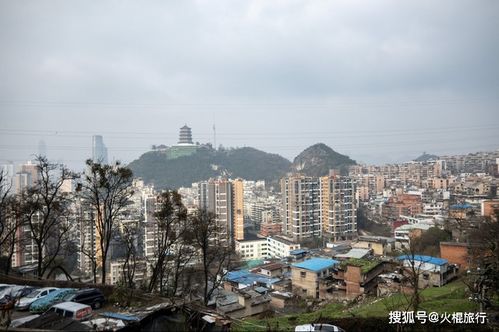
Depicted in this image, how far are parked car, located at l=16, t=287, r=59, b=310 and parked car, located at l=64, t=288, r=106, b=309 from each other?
0.64 m

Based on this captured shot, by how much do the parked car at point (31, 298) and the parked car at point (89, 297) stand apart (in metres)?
0.64

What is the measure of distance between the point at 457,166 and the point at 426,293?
72.4 metres

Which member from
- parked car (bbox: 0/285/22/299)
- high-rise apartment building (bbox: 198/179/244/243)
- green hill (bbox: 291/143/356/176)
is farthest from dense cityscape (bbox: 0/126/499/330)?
green hill (bbox: 291/143/356/176)

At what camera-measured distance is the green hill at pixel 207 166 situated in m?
88.3

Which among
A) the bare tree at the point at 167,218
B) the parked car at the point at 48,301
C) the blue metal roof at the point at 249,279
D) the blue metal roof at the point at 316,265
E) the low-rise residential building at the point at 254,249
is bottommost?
the low-rise residential building at the point at 254,249

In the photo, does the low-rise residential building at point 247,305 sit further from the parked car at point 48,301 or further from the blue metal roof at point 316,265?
the parked car at point 48,301

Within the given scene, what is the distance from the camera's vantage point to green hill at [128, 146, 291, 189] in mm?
88312

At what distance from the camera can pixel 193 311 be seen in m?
4.94

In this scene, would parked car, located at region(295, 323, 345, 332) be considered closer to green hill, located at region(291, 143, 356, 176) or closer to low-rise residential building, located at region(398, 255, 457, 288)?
low-rise residential building, located at region(398, 255, 457, 288)

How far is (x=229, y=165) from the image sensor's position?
100750 millimetres

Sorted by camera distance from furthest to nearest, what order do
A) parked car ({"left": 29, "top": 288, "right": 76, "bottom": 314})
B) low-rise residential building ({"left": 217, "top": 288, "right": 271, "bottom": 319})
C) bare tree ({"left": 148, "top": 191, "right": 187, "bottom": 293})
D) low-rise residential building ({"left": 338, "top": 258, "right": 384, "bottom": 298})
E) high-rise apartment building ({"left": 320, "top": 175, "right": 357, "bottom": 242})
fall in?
high-rise apartment building ({"left": 320, "top": 175, "right": 357, "bottom": 242}) → low-rise residential building ({"left": 338, "top": 258, "right": 384, "bottom": 298}) → low-rise residential building ({"left": 217, "top": 288, "right": 271, "bottom": 319}) → bare tree ({"left": 148, "top": 191, "right": 187, "bottom": 293}) → parked car ({"left": 29, "top": 288, "right": 76, "bottom": 314})

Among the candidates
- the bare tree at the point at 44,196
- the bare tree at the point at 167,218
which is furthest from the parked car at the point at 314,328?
the bare tree at the point at 44,196

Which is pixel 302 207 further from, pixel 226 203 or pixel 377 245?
pixel 377 245

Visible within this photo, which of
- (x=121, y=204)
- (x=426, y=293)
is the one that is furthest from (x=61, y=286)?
(x=426, y=293)
